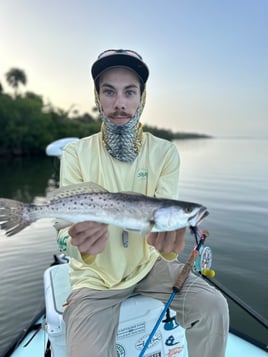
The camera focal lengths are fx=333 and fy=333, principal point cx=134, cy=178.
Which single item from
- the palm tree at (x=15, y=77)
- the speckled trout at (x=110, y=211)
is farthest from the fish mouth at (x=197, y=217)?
the palm tree at (x=15, y=77)

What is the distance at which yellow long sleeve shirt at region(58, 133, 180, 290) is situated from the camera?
2811 millimetres

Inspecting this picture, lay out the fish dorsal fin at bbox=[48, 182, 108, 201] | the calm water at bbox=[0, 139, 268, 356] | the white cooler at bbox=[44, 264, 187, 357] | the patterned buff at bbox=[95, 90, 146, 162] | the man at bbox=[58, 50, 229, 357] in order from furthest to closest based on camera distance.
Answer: the calm water at bbox=[0, 139, 268, 356]
the patterned buff at bbox=[95, 90, 146, 162]
the white cooler at bbox=[44, 264, 187, 357]
the man at bbox=[58, 50, 229, 357]
the fish dorsal fin at bbox=[48, 182, 108, 201]

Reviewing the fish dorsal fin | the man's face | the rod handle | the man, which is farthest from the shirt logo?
the rod handle

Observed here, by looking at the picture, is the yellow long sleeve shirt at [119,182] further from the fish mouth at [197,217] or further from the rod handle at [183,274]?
the fish mouth at [197,217]

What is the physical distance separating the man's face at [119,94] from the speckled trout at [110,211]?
877 mm

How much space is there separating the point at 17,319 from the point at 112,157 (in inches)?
176

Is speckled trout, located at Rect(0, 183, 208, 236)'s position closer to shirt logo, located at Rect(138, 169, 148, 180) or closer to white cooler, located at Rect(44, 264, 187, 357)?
shirt logo, located at Rect(138, 169, 148, 180)

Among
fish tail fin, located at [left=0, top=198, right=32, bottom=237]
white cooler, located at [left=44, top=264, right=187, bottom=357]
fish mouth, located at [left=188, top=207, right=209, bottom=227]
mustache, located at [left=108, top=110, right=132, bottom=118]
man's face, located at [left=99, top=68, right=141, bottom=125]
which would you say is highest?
man's face, located at [left=99, top=68, right=141, bottom=125]

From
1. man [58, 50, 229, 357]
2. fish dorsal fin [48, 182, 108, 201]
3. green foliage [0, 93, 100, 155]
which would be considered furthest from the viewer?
green foliage [0, 93, 100, 155]

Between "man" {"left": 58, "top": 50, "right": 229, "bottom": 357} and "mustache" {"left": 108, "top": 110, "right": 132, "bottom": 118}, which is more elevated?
"mustache" {"left": 108, "top": 110, "right": 132, "bottom": 118}

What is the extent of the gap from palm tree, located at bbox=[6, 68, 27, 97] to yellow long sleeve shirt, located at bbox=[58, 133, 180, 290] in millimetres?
77424

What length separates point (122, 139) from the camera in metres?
3.03

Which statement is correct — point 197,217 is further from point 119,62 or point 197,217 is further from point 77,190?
point 119,62

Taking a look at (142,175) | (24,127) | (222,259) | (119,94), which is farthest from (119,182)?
(24,127)
